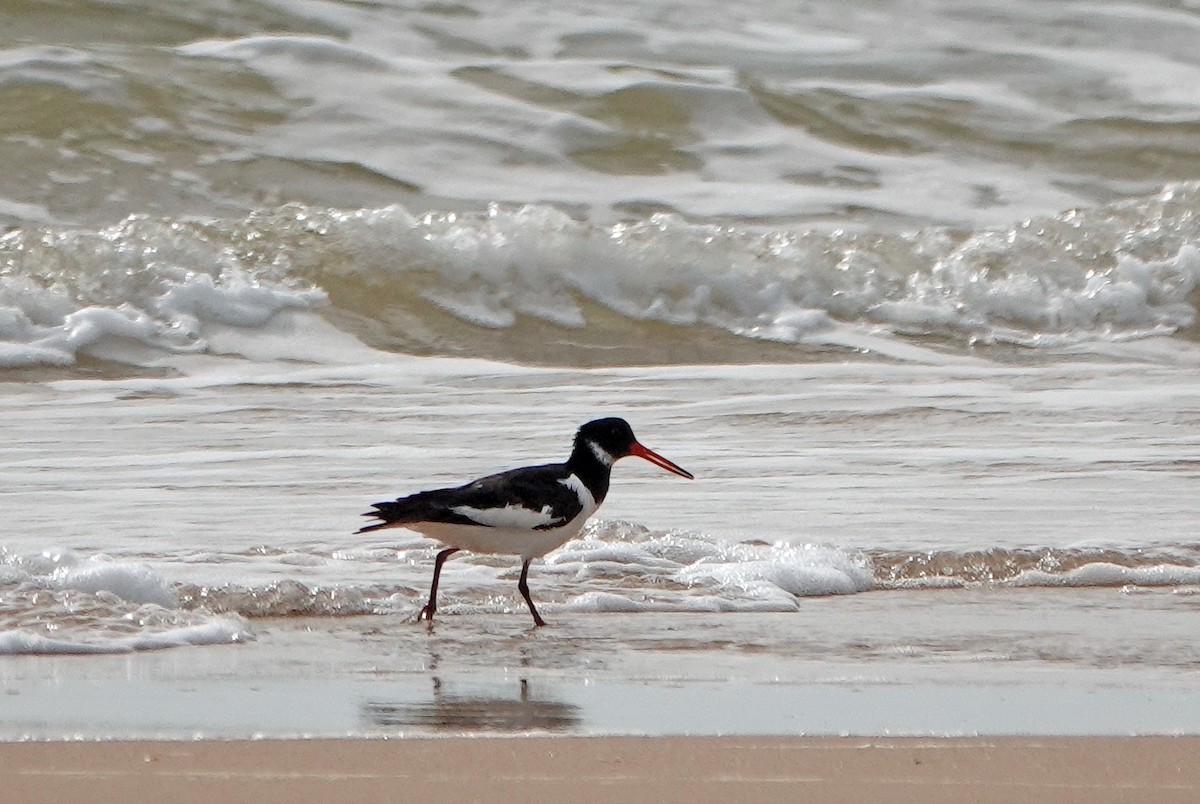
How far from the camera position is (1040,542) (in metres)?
5.96

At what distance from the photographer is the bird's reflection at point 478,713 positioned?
381cm

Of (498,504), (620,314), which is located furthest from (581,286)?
(498,504)

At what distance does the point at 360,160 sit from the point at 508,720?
9.10 meters

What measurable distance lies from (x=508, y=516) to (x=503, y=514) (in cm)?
2

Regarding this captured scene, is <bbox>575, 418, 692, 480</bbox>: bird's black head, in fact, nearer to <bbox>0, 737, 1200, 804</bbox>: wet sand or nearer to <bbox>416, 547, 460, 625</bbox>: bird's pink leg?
<bbox>416, 547, 460, 625</bbox>: bird's pink leg

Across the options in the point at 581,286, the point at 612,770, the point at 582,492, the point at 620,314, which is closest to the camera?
the point at 612,770

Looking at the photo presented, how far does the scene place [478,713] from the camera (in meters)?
3.96

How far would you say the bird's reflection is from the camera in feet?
12.5

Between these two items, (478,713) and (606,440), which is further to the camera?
(606,440)

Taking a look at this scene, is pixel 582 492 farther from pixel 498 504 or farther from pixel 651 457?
pixel 651 457

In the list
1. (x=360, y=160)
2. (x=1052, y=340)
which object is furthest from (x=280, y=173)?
(x=1052, y=340)

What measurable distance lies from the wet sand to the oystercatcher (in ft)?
5.10

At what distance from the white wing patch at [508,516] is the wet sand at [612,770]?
5.78 feet

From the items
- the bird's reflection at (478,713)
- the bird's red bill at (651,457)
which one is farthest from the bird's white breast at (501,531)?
the bird's reflection at (478,713)
